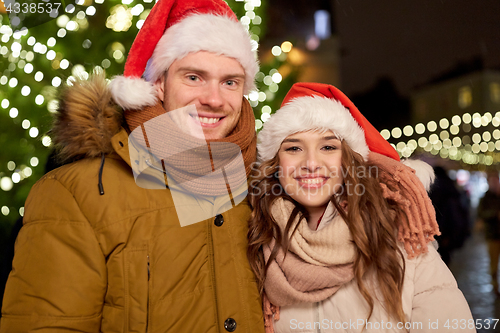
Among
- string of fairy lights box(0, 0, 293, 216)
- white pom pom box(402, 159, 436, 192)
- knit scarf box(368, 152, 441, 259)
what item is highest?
string of fairy lights box(0, 0, 293, 216)

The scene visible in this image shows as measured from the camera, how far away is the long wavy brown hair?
1.68 meters

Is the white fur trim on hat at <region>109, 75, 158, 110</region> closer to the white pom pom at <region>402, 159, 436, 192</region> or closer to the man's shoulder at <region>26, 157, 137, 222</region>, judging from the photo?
the man's shoulder at <region>26, 157, 137, 222</region>

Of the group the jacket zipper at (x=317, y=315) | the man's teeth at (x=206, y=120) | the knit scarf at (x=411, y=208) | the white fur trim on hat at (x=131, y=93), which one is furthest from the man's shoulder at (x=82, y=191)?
the knit scarf at (x=411, y=208)

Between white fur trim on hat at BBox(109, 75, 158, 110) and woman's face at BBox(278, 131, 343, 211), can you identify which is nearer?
white fur trim on hat at BBox(109, 75, 158, 110)

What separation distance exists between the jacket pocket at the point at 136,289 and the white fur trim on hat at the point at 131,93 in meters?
0.70

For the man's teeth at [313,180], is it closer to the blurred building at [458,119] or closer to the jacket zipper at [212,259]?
the jacket zipper at [212,259]

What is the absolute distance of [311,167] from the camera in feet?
5.89

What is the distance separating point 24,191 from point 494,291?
22.9 ft

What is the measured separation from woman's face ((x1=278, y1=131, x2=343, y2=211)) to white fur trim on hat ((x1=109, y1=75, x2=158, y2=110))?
770 mm

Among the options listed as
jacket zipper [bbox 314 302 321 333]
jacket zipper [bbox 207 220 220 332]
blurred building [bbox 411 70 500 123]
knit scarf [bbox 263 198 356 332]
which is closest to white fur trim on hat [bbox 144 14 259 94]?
jacket zipper [bbox 207 220 220 332]

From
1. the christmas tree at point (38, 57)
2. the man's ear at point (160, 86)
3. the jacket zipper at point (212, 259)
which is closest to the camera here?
the jacket zipper at point (212, 259)

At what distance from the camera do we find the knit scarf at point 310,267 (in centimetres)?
170

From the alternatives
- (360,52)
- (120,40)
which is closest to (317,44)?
(360,52)

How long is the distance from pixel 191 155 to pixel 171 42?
65cm
